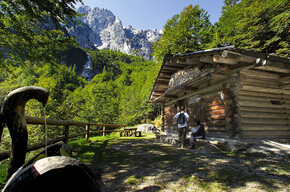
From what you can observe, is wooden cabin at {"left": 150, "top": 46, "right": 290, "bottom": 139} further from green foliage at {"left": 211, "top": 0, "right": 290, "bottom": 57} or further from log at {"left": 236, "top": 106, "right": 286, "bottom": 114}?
green foliage at {"left": 211, "top": 0, "right": 290, "bottom": 57}

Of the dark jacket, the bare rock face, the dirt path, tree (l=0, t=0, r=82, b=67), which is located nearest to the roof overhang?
the dark jacket

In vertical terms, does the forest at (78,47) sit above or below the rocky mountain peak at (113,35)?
below

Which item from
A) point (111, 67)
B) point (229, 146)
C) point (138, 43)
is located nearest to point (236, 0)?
A: point (229, 146)

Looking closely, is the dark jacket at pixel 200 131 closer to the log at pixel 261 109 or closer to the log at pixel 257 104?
the log at pixel 261 109

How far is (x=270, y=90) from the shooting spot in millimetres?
6801

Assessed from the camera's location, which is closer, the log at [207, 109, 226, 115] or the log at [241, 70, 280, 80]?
the log at [241, 70, 280, 80]

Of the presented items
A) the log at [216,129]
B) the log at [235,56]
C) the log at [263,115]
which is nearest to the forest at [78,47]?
the log at [235,56]

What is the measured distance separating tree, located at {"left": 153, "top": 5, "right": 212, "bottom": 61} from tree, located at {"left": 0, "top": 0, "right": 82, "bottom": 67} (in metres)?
17.4

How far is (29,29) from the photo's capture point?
554cm

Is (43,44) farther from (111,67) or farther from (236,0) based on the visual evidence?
(111,67)

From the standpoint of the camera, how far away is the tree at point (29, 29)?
498 centimetres

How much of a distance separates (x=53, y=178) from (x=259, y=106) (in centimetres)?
787

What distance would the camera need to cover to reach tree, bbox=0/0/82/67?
4980 mm

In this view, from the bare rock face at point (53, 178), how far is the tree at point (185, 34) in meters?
21.8
